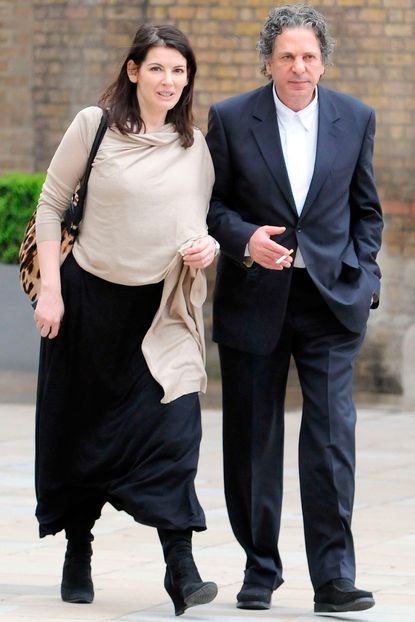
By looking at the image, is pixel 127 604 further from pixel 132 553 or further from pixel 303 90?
pixel 303 90

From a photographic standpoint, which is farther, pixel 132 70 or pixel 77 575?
pixel 77 575

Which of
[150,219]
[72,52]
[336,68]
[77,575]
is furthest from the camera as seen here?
[72,52]

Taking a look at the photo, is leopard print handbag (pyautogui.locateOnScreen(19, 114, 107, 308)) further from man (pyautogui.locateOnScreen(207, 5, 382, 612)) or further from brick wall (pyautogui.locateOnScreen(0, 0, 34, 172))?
brick wall (pyautogui.locateOnScreen(0, 0, 34, 172))

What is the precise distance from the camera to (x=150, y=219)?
5156 millimetres

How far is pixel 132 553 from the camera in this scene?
632 cm

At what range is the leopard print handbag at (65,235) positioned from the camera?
523 cm

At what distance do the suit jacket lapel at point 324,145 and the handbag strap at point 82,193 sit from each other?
2.12ft

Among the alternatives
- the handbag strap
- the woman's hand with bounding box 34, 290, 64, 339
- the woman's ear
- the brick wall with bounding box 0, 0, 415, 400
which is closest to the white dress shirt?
the woman's ear

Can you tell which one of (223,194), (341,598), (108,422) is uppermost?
(223,194)

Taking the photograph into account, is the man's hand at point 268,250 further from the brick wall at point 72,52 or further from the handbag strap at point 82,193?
the brick wall at point 72,52

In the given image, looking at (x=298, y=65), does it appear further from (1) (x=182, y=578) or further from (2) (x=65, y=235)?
(1) (x=182, y=578)

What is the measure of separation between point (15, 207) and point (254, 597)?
7.37 metres

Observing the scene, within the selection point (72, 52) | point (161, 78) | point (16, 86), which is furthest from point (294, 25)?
point (16, 86)

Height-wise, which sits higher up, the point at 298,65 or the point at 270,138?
the point at 298,65
